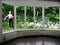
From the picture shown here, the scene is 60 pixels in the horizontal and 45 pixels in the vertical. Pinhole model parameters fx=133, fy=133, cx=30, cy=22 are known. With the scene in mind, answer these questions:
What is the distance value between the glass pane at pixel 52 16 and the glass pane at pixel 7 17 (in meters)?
2.53

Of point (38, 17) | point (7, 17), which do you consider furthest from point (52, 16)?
point (7, 17)

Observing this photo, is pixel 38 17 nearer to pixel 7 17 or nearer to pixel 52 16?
pixel 52 16

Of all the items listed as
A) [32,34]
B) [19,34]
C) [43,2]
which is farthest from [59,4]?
[19,34]

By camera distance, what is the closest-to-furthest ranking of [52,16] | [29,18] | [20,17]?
[20,17] → [29,18] → [52,16]

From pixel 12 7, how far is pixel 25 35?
80.9 inches

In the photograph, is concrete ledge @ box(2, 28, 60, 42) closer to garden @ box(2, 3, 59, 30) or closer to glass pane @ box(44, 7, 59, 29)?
garden @ box(2, 3, 59, 30)

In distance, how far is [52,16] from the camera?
31.1ft

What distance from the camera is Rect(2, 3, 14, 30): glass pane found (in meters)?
7.75

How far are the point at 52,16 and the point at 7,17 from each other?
3253mm

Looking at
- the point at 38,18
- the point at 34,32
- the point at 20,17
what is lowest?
the point at 34,32

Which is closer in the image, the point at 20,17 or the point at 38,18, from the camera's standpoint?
the point at 20,17

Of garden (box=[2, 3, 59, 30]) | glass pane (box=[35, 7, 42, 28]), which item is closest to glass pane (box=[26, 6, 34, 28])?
garden (box=[2, 3, 59, 30])

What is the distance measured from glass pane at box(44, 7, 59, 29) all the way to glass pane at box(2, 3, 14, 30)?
2529mm

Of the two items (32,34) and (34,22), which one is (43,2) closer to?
(34,22)
